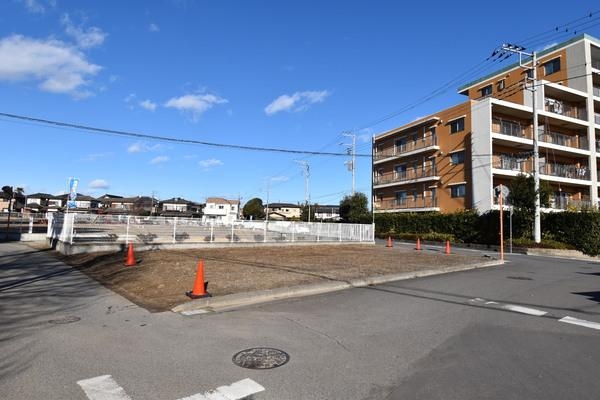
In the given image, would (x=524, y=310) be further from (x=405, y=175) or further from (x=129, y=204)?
(x=129, y=204)

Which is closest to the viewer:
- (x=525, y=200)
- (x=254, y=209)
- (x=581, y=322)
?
(x=581, y=322)

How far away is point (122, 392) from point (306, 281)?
705cm

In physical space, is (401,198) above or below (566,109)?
below

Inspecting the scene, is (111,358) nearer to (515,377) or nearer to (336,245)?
(515,377)

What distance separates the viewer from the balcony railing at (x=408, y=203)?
42844mm

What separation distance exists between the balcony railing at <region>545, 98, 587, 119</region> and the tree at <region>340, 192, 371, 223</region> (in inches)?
814

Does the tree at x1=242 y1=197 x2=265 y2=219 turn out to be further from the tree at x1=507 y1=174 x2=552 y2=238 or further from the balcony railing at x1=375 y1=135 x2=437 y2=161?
the tree at x1=507 y1=174 x2=552 y2=238

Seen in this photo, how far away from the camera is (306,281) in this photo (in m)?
10.8

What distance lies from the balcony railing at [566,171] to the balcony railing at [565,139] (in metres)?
2.03

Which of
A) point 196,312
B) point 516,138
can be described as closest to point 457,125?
point 516,138

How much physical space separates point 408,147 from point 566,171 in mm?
15387

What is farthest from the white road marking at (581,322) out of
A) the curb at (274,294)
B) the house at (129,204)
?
the house at (129,204)

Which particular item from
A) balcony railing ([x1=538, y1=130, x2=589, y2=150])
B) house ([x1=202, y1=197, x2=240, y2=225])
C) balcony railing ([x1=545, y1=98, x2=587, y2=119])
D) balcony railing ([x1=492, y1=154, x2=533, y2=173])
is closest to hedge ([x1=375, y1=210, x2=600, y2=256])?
balcony railing ([x1=492, y1=154, x2=533, y2=173])

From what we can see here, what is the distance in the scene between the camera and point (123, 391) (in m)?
4.01
